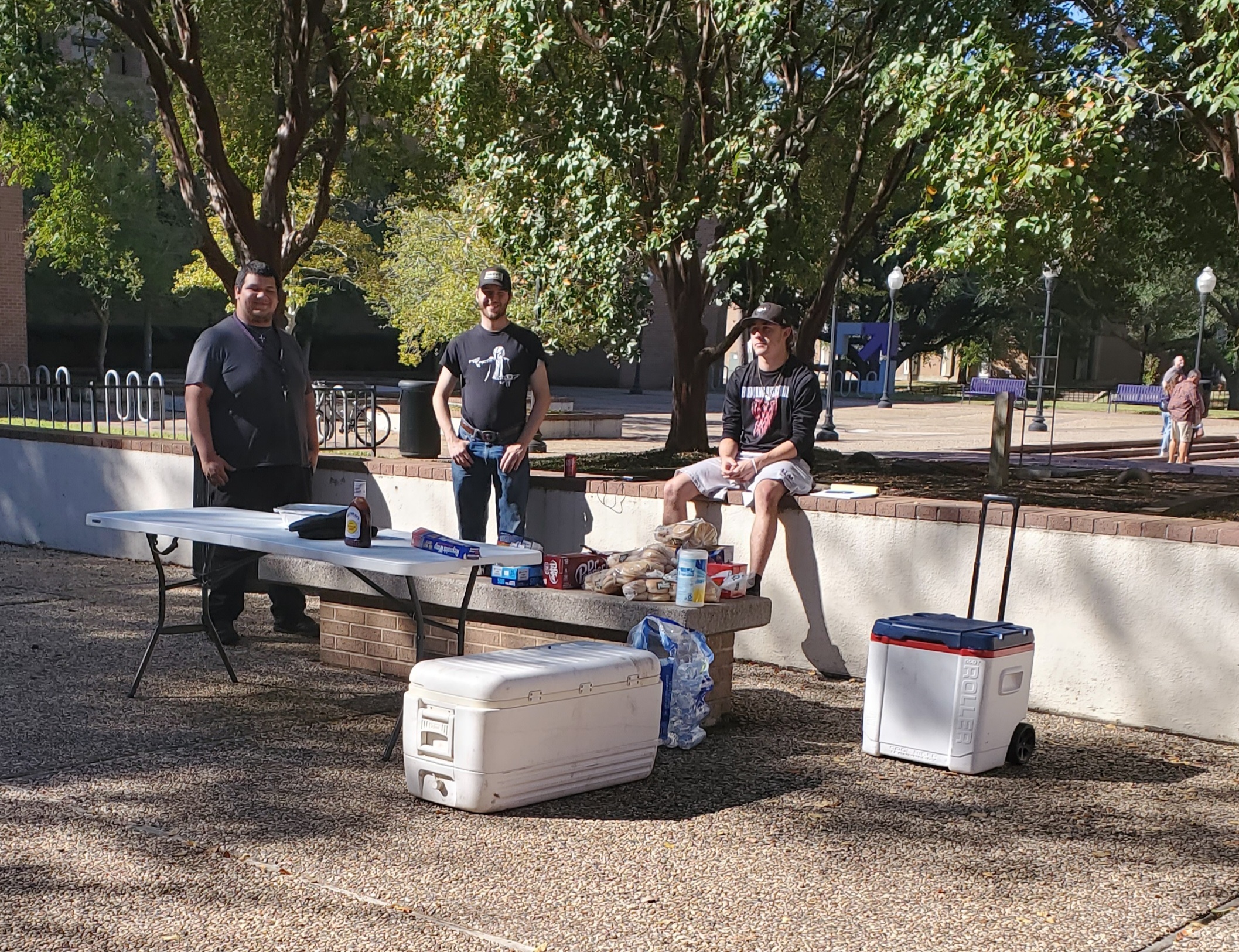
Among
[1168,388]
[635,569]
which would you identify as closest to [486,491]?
[635,569]

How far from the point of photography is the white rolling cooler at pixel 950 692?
5582mm

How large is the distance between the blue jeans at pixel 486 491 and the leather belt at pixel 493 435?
0.08 ft

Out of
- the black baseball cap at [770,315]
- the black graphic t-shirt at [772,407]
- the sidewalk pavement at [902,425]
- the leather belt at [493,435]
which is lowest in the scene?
the sidewalk pavement at [902,425]

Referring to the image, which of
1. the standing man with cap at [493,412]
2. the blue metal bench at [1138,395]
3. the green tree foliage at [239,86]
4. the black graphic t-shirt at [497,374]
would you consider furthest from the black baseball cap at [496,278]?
the blue metal bench at [1138,395]

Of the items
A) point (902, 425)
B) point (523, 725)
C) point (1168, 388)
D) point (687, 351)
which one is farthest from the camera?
point (902, 425)

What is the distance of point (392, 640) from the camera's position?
23.9 feet

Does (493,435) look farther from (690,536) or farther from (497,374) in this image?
(690,536)

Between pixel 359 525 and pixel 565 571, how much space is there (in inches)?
49.8

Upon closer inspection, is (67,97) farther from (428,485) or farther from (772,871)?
(772,871)

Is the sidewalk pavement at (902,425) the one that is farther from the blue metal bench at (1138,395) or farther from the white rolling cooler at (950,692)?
the white rolling cooler at (950,692)

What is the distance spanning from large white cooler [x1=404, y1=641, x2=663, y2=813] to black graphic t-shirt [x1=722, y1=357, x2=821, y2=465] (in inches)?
95.8

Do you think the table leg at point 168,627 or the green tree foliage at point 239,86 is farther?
the green tree foliage at point 239,86

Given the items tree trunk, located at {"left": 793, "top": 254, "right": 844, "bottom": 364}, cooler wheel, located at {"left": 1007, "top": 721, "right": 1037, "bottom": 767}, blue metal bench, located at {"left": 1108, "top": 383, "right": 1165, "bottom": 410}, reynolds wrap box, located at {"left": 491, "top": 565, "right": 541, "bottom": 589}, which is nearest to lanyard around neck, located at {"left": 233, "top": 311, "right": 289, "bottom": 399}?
reynolds wrap box, located at {"left": 491, "top": 565, "right": 541, "bottom": 589}

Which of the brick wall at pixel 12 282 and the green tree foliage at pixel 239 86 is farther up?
the green tree foliage at pixel 239 86
